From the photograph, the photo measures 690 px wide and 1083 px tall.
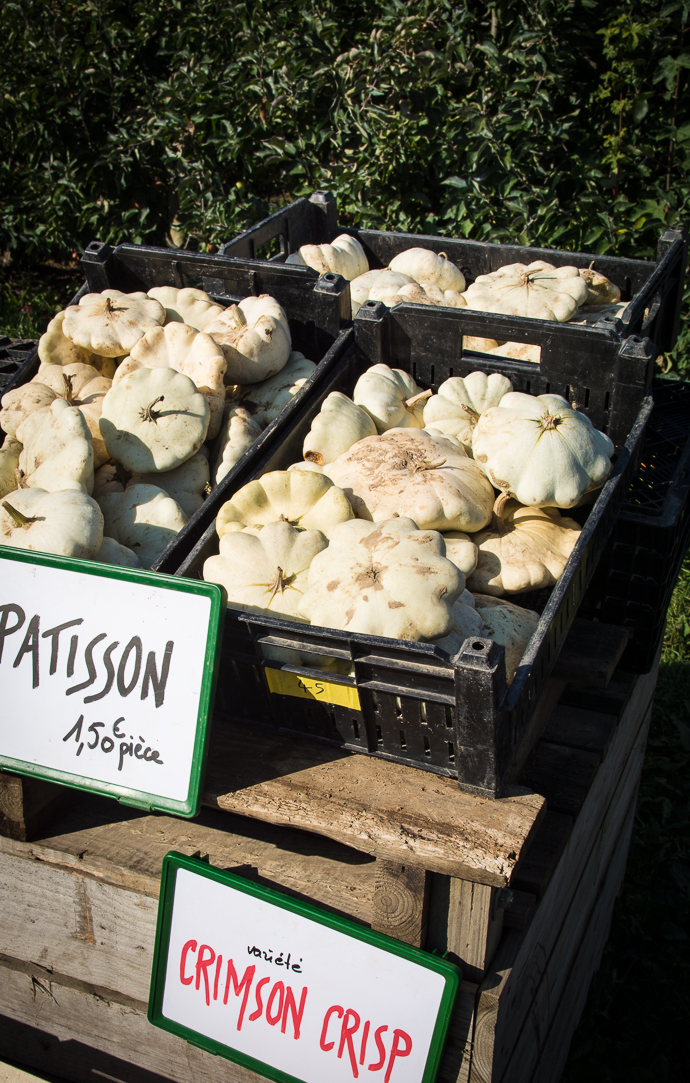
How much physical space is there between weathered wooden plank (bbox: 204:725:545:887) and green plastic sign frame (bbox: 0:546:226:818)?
9cm

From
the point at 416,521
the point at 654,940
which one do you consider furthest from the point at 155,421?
the point at 654,940

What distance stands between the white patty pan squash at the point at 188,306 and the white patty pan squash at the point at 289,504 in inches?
34.0

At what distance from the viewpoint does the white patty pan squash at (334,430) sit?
2.11m

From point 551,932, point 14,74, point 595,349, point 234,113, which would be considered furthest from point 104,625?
point 14,74

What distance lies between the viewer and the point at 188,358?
2.29m

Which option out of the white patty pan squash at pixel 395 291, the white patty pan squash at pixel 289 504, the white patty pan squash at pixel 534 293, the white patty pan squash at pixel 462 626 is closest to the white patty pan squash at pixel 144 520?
the white patty pan squash at pixel 289 504

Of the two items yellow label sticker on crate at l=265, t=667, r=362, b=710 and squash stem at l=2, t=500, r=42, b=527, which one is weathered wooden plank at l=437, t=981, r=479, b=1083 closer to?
yellow label sticker on crate at l=265, t=667, r=362, b=710

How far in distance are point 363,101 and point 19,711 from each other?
451 centimetres

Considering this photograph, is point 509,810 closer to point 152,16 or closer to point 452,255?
point 452,255

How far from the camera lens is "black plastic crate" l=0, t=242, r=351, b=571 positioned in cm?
247

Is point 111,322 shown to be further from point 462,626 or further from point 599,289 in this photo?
point 599,289

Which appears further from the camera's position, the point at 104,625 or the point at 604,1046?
the point at 604,1046

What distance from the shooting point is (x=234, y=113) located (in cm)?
524

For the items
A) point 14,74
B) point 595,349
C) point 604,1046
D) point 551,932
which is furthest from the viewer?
point 14,74
